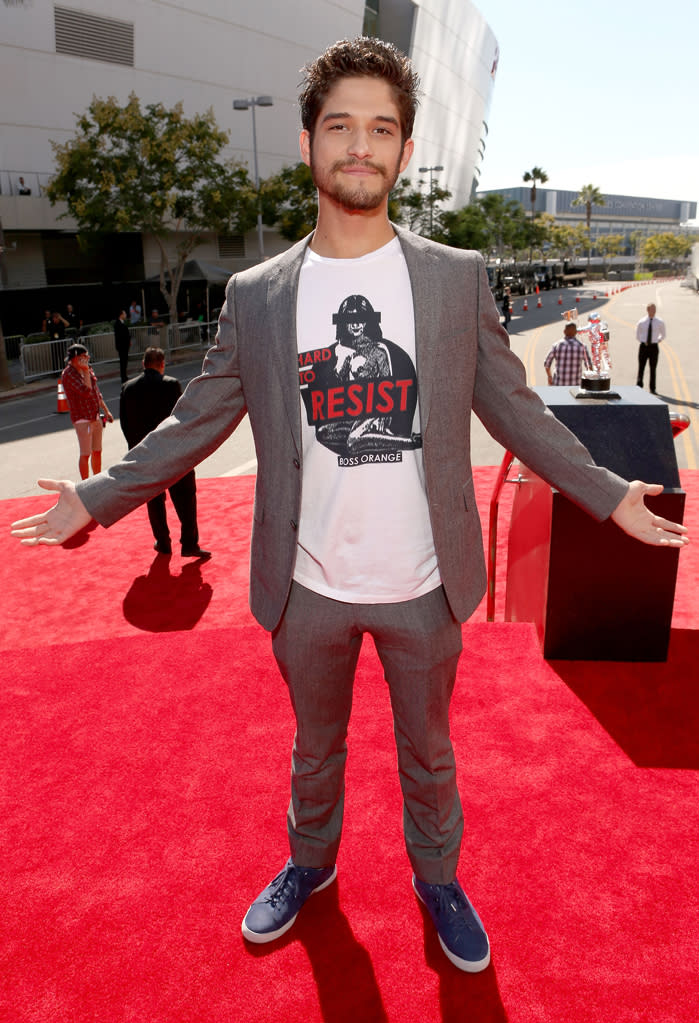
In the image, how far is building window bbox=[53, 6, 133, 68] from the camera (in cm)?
3080

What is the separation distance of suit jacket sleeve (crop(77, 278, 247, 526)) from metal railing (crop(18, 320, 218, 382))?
21054mm

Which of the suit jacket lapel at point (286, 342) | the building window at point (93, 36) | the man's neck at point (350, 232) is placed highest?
the building window at point (93, 36)

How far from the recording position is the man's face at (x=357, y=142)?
216 cm

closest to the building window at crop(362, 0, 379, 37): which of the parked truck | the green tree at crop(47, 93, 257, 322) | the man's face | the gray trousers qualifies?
the green tree at crop(47, 93, 257, 322)

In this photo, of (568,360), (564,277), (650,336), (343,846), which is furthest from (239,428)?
(564,277)

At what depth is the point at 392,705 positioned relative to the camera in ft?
8.18

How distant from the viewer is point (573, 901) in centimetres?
267

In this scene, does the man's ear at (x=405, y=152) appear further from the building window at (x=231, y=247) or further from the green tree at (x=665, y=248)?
the green tree at (x=665, y=248)

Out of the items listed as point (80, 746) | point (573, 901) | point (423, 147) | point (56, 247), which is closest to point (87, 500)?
point (80, 746)

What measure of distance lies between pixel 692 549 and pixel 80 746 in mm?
5771

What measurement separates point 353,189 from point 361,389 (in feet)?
1.72

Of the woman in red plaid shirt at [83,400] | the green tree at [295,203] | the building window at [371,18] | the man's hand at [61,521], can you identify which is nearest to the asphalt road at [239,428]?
the woman in red plaid shirt at [83,400]

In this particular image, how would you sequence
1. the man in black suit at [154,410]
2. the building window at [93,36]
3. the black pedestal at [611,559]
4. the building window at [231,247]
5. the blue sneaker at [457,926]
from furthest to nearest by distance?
the building window at [231,247]
the building window at [93,36]
the man in black suit at [154,410]
the black pedestal at [611,559]
the blue sneaker at [457,926]

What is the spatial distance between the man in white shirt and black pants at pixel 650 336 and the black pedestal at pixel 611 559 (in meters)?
12.9
